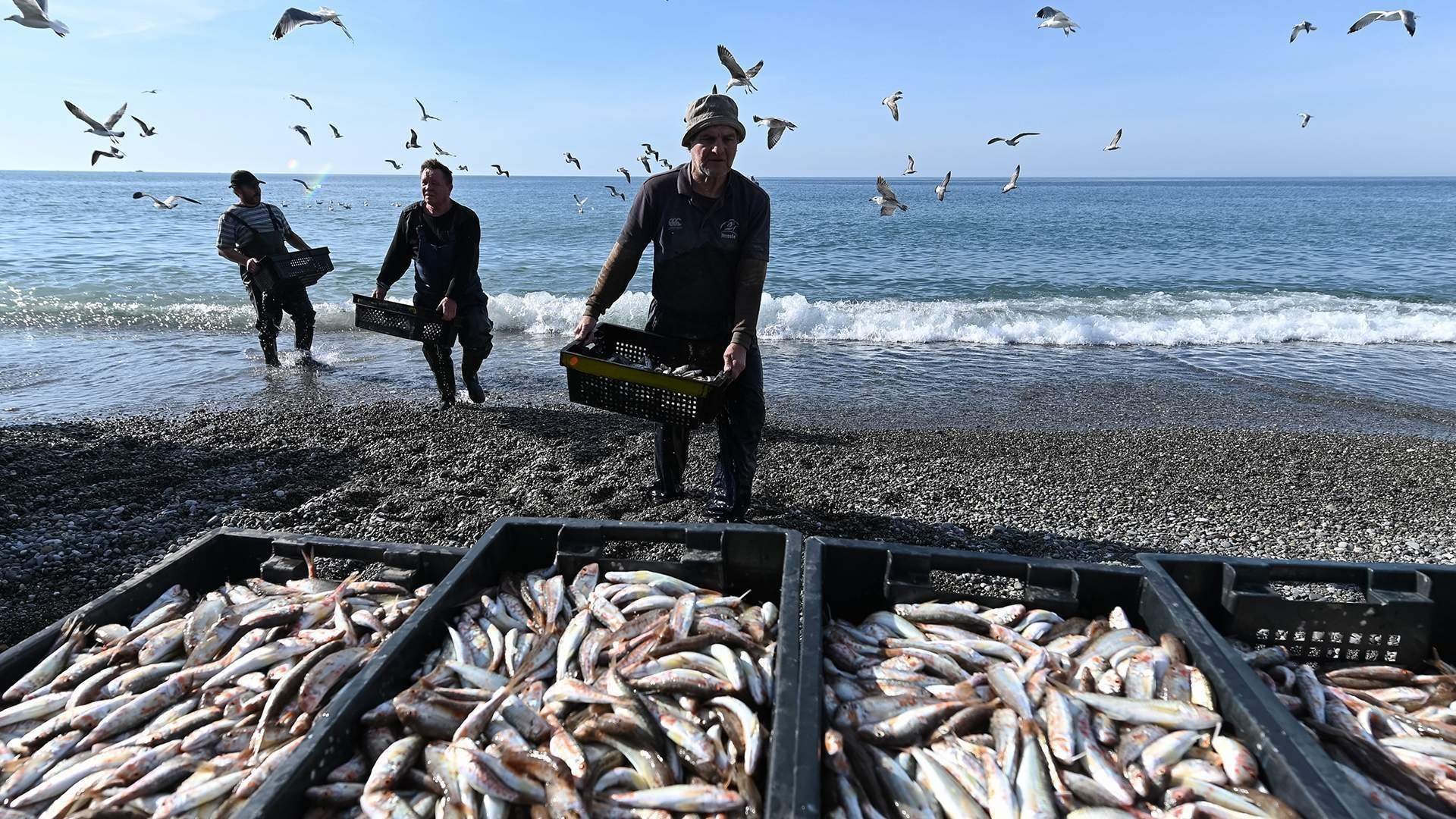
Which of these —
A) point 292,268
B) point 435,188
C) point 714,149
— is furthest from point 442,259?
point 714,149

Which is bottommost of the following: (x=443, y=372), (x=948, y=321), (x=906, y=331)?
(x=443, y=372)

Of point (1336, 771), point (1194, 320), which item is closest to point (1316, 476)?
point (1336, 771)

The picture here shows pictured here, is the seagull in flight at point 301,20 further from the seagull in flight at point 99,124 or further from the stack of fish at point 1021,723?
the stack of fish at point 1021,723

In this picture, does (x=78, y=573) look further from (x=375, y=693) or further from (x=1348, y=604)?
(x=1348, y=604)

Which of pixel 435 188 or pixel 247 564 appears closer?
pixel 247 564

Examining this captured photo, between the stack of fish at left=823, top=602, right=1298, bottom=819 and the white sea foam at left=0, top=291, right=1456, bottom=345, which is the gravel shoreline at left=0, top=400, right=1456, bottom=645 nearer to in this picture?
the stack of fish at left=823, top=602, right=1298, bottom=819

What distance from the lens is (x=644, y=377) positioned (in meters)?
4.66

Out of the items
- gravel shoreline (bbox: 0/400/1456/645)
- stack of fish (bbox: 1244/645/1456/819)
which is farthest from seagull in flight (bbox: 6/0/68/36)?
stack of fish (bbox: 1244/645/1456/819)

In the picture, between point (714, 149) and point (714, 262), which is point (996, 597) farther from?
point (714, 149)

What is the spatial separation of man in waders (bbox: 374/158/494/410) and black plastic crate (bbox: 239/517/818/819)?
4363 millimetres

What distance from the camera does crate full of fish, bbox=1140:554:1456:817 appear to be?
9.88ft

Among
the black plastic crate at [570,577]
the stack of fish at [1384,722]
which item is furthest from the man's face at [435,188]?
the stack of fish at [1384,722]

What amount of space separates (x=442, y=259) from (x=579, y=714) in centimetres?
608

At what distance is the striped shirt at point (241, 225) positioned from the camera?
928cm
